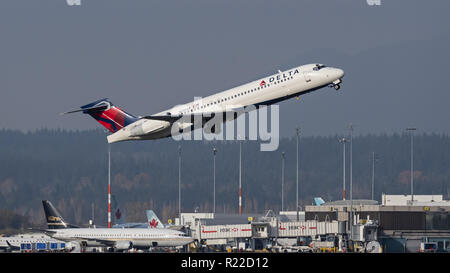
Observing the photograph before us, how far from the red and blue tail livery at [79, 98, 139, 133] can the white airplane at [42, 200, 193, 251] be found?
20095mm

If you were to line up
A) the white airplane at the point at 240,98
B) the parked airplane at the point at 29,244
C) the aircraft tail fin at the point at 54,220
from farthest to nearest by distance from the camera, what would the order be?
the aircraft tail fin at the point at 54,220, the parked airplane at the point at 29,244, the white airplane at the point at 240,98

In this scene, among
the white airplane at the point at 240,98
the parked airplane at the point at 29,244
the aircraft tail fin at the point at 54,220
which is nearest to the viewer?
the white airplane at the point at 240,98

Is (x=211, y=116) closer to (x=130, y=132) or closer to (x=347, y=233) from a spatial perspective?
(x=130, y=132)

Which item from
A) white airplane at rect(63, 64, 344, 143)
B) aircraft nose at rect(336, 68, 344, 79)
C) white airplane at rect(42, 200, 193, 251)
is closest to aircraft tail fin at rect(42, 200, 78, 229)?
white airplane at rect(42, 200, 193, 251)

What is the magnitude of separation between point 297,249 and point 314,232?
1253 centimetres

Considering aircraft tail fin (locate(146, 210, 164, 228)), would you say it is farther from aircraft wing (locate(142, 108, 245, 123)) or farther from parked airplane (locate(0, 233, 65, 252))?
aircraft wing (locate(142, 108, 245, 123))

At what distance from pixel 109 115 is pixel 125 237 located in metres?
22.3

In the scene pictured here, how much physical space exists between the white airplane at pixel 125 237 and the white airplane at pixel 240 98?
2197 centimetres

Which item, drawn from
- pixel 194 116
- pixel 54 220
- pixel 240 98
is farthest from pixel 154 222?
pixel 240 98

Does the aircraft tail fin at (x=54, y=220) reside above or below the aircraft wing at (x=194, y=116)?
below

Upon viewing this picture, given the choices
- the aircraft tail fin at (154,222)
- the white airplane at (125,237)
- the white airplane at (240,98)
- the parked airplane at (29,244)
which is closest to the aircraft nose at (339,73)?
the white airplane at (240,98)

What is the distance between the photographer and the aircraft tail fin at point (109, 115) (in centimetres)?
11825

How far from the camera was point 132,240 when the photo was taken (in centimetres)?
13325

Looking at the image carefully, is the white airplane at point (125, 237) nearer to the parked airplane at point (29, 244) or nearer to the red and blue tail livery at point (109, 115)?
the parked airplane at point (29, 244)
